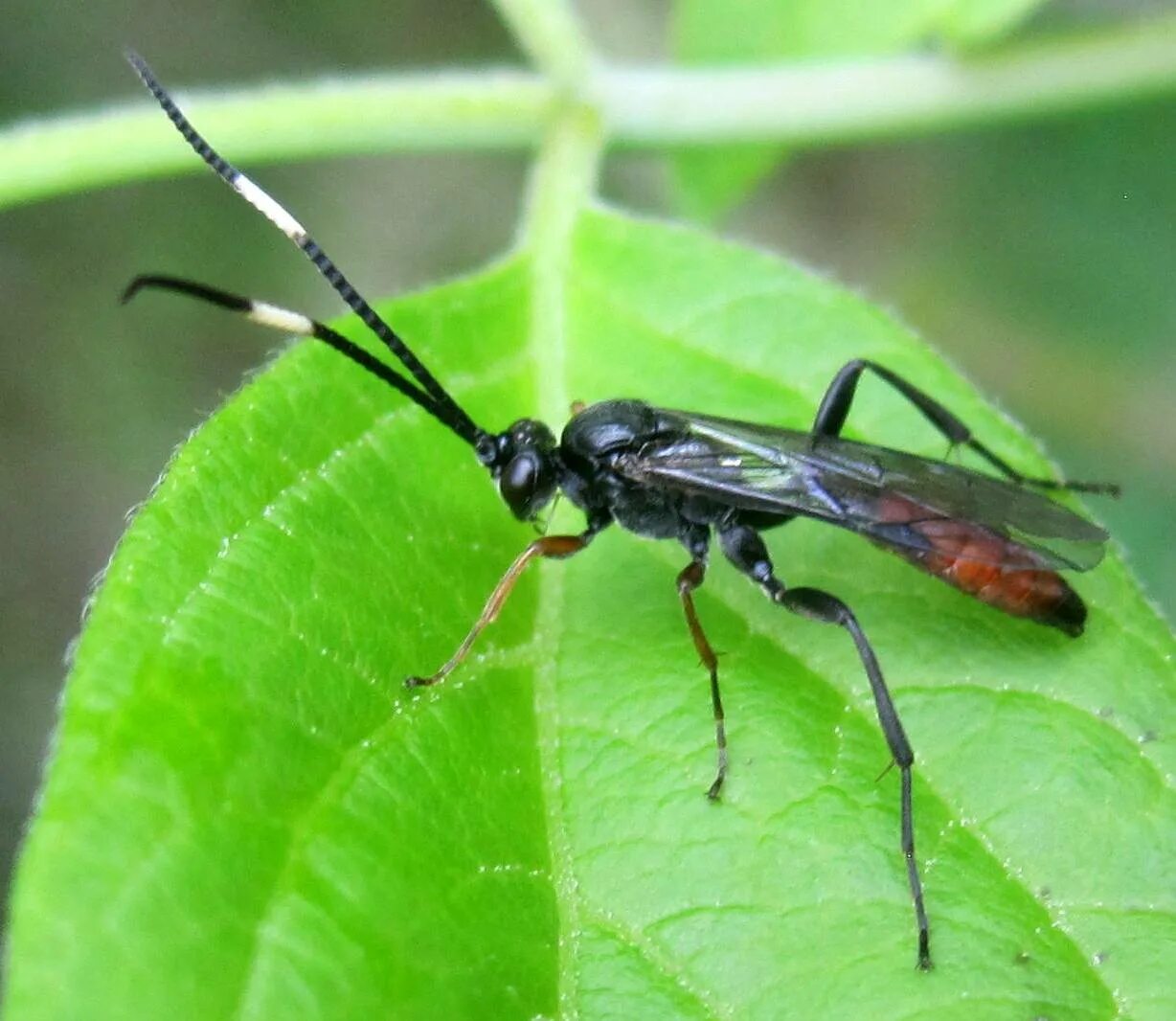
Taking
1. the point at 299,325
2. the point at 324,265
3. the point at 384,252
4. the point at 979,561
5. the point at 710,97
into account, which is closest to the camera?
the point at 299,325

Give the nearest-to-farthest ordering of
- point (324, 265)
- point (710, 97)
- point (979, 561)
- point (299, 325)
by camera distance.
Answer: point (299, 325) → point (324, 265) → point (979, 561) → point (710, 97)

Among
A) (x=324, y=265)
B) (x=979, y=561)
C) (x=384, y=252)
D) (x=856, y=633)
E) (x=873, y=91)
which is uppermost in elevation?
(x=384, y=252)

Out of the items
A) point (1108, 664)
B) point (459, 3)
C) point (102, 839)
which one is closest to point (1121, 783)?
point (1108, 664)

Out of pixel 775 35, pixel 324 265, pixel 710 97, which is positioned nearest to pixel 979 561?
pixel 710 97

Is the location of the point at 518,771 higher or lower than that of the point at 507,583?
lower

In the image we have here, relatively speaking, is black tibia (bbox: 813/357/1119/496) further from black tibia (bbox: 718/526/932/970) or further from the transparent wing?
black tibia (bbox: 718/526/932/970)

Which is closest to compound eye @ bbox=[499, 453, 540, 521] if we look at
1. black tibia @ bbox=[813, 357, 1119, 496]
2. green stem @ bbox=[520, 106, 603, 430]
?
green stem @ bbox=[520, 106, 603, 430]

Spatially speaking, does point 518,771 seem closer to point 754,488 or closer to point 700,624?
point 700,624
